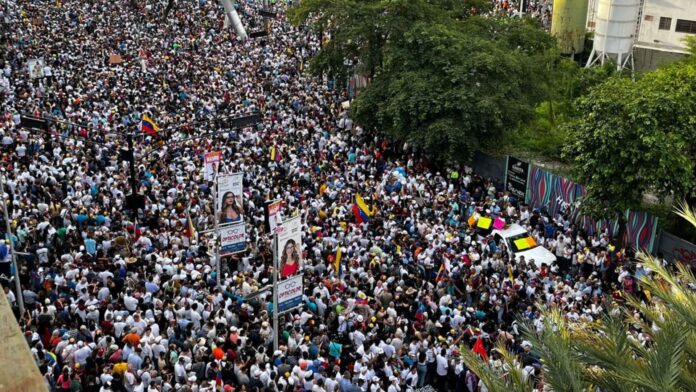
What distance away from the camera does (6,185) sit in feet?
68.1

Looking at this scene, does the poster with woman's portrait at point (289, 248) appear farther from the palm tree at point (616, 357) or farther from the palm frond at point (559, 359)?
the palm frond at point (559, 359)

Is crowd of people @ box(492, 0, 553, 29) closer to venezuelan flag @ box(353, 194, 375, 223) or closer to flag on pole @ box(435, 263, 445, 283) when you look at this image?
venezuelan flag @ box(353, 194, 375, 223)

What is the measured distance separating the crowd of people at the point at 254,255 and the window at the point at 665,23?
49.3 ft

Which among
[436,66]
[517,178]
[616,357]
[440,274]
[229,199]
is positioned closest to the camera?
[616,357]

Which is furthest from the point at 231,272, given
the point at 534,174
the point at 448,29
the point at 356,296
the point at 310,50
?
the point at 310,50

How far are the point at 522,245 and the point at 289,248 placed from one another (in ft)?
24.3

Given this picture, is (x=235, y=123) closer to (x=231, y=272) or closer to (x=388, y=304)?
(x=231, y=272)

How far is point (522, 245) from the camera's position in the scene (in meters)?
19.4

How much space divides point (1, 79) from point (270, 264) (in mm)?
18316

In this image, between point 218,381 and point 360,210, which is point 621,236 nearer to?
point 360,210

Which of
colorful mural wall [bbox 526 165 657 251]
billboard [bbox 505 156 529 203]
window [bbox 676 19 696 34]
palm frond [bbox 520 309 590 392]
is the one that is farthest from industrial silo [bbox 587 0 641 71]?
palm frond [bbox 520 309 590 392]

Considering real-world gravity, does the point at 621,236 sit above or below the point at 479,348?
below

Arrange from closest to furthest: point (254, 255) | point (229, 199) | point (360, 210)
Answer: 1. point (229, 199)
2. point (254, 255)
3. point (360, 210)

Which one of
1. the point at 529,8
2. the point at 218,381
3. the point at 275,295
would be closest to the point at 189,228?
the point at 275,295
